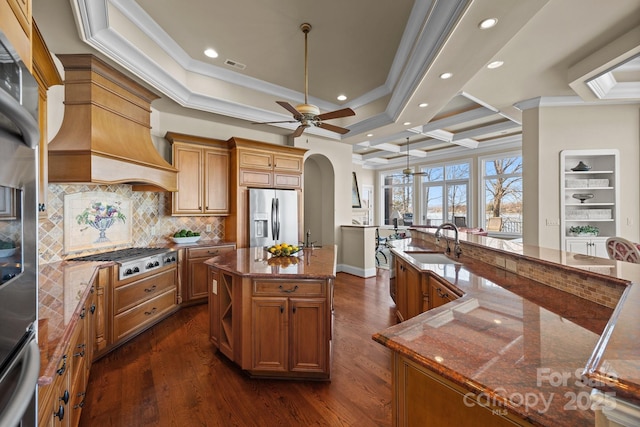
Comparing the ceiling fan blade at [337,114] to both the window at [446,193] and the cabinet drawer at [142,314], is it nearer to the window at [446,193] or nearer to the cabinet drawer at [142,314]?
the cabinet drawer at [142,314]

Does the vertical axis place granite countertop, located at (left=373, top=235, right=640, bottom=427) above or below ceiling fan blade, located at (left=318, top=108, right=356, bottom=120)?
below

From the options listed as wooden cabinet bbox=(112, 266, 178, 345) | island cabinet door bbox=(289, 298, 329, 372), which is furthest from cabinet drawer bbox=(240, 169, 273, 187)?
island cabinet door bbox=(289, 298, 329, 372)

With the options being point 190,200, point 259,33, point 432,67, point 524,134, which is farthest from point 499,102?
point 190,200

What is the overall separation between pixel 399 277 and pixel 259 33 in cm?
316

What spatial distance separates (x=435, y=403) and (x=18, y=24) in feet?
5.86

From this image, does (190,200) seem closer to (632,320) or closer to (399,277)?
(399,277)

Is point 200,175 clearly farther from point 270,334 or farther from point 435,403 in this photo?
point 435,403

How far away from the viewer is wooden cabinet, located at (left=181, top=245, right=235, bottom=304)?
3.62 meters

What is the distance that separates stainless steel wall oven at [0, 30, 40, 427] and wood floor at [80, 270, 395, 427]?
1439 mm

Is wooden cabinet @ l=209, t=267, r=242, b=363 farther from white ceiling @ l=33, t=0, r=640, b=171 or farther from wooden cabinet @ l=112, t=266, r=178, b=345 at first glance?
white ceiling @ l=33, t=0, r=640, b=171

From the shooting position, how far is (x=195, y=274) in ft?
12.1

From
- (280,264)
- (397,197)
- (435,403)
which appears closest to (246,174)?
(280,264)

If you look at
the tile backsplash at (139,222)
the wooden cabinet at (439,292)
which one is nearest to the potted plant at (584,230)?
the wooden cabinet at (439,292)

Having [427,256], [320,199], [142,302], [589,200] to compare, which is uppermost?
[320,199]
